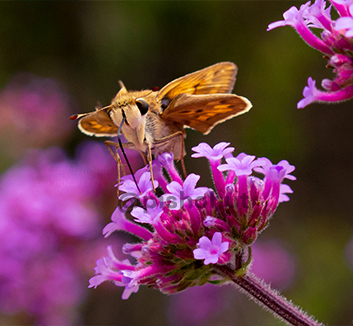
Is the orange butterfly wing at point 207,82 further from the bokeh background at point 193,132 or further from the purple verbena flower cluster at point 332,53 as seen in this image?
the bokeh background at point 193,132

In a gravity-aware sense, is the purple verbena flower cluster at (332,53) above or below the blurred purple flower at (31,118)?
above

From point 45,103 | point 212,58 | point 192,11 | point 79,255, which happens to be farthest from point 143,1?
point 79,255

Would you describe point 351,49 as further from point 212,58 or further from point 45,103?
point 212,58

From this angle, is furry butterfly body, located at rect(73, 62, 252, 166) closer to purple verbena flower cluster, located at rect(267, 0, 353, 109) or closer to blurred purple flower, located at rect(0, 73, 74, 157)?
purple verbena flower cluster, located at rect(267, 0, 353, 109)

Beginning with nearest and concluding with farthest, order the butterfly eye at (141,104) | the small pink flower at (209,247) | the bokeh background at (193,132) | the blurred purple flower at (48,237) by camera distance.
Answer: the small pink flower at (209,247), the butterfly eye at (141,104), the blurred purple flower at (48,237), the bokeh background at (193,132)

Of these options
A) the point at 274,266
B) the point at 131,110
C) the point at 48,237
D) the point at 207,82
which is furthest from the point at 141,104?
the point at 274,266

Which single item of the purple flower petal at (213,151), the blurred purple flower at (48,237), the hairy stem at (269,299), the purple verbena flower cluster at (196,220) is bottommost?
the blurred purple flower at (48,237)

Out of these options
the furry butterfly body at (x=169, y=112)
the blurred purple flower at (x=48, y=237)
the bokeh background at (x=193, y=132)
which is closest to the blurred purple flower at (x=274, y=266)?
the bokeh background at (x=193, y=132)
